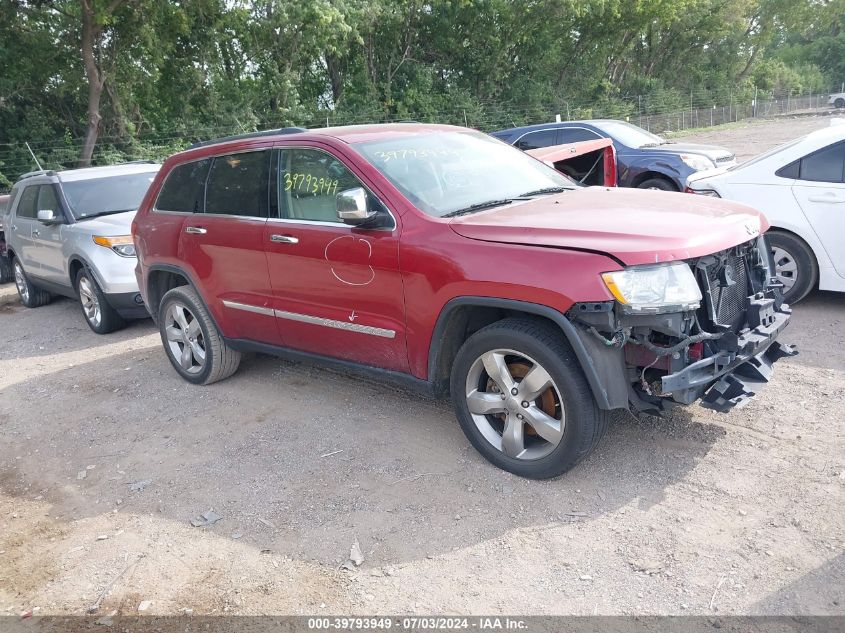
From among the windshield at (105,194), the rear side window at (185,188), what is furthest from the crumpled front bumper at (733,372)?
the windshield at (105,194)

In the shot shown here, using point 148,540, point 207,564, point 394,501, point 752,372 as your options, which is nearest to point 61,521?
point 148,540

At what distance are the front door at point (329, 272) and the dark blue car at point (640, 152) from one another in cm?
752

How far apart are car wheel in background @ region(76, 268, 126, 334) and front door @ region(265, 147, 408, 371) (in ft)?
11.9

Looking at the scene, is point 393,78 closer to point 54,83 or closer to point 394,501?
point 54,83

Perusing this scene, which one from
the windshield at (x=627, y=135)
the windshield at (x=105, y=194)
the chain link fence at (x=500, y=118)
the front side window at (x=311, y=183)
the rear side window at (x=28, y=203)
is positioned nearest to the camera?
the front side window at (x=311, y=183)

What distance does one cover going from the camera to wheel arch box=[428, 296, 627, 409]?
11.1 ft

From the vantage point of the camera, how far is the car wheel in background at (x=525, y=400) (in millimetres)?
3512

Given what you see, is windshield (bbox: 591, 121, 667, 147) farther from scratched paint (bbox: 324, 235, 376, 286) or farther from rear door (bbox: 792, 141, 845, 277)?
scratched paint (bbox: 324, 235, 376, 286)

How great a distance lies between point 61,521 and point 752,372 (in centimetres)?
386

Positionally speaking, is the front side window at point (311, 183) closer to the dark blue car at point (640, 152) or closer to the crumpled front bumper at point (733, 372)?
the crumpled front bumper at point (733, 372)

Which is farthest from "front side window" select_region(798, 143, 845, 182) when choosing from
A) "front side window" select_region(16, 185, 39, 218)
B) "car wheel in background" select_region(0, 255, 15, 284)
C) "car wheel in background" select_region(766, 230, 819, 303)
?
"car wheel in background" select_region(0, 255, 15, 284)

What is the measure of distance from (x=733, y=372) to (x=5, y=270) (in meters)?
11.9

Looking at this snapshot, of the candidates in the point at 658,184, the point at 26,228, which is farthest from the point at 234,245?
the point at 658,184

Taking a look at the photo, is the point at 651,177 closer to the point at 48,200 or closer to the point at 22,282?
the point at 48,200
